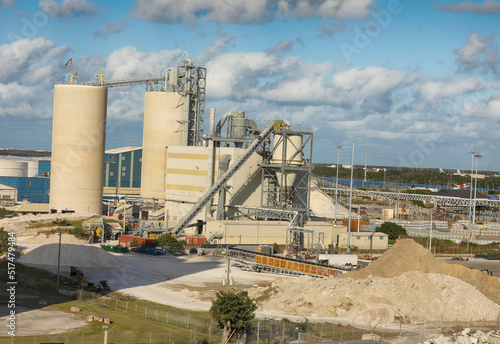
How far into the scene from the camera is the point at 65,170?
74.7 meters

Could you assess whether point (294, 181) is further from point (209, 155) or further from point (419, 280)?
point (419, 280)

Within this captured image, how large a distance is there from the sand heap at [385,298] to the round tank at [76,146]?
123 feet

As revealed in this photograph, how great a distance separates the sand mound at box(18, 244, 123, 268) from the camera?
176 feet

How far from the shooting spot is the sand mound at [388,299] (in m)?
38.8

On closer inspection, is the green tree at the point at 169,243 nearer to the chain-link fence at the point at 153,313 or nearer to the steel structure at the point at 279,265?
the steel structure at the point at 279,265

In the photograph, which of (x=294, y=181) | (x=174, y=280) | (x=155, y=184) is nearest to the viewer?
(x=174, y=280)

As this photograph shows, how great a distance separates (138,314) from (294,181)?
40643mm

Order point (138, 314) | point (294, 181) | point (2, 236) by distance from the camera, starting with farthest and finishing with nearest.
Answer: point (294, 181) → point (2, 236) → point (138, 314)

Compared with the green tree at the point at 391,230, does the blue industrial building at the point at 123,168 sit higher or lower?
higher

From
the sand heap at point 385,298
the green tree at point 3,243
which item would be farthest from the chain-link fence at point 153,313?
the green tree at point 3,243

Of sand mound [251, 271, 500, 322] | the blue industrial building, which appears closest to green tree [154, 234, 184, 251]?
sand mound [251, 271, 500, 322]

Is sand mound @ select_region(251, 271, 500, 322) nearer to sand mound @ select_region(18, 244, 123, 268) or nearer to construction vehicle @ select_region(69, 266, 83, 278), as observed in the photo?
construction vehicle @ select_region(69, 266, 83, 278)

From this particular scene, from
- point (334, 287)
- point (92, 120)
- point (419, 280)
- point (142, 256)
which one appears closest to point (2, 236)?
point (142, 256)

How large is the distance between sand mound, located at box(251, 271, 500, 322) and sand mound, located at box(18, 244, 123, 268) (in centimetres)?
1717
